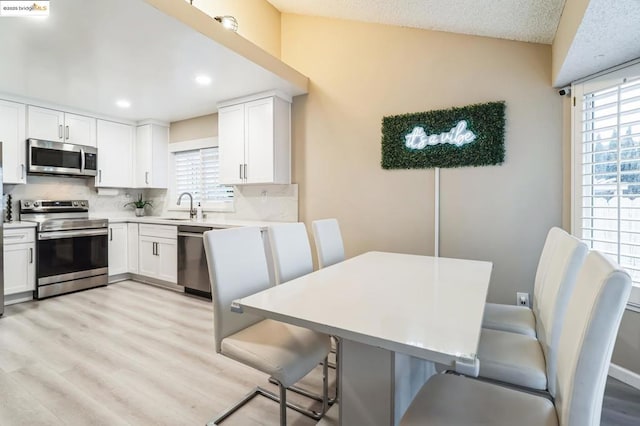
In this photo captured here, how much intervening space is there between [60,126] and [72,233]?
1.41 metres

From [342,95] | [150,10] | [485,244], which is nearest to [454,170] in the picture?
[485,244]

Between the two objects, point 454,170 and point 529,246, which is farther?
point 454,170

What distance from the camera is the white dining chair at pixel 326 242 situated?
2354 millimetres

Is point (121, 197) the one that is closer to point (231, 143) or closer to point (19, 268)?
point (19, 268)

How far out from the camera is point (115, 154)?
4.63m

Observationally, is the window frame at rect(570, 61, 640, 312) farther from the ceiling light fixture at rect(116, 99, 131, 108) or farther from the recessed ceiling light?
the ceiling light fixture at rect(116, 99, 131, 108)

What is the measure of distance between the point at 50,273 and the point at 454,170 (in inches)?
185

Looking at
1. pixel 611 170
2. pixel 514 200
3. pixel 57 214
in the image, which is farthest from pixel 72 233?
pixel 611 170

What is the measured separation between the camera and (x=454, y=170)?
9.48 ft

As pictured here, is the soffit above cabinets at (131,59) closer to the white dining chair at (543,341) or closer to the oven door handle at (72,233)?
the oven door handle at (72,233)

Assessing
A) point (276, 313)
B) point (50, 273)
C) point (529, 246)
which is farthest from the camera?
point (50, 273)

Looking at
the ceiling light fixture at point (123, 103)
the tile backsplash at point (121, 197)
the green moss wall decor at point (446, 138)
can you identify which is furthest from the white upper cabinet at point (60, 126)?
the green moss wall decor at point (446, 138)

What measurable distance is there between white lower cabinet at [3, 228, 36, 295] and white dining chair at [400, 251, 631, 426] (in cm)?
442

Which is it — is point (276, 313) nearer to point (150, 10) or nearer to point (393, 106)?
point (150, 10)
